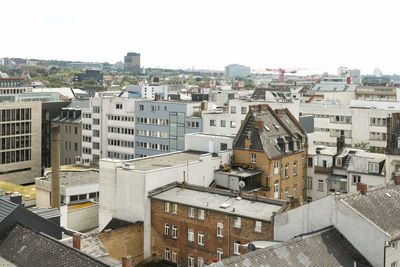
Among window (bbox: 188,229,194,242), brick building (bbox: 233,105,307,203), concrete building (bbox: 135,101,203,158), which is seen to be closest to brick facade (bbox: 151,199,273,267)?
window (bbox: 188,229,194,242)

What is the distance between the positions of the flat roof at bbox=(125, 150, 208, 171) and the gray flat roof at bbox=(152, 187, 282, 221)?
4745 mm

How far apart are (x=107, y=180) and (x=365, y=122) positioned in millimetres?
72174

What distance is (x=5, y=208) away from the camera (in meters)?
43.9

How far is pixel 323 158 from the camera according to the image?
78.4 m

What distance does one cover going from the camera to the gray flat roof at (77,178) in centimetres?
7989

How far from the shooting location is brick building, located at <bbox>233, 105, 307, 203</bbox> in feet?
223

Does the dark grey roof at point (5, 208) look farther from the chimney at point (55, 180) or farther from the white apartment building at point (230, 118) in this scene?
the white apartment building at point (230, 118)

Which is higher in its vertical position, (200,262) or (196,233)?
(196,233)

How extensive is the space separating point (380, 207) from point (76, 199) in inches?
1845

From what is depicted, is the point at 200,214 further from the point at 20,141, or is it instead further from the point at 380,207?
the point at 20,141

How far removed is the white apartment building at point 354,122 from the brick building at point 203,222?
208ft

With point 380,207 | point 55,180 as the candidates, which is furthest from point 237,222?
point 55,180

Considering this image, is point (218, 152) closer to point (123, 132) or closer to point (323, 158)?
point (323, 158)

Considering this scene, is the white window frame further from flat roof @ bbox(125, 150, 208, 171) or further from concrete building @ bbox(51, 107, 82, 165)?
concrete building @ bbox(51, 107, 82, 165)
